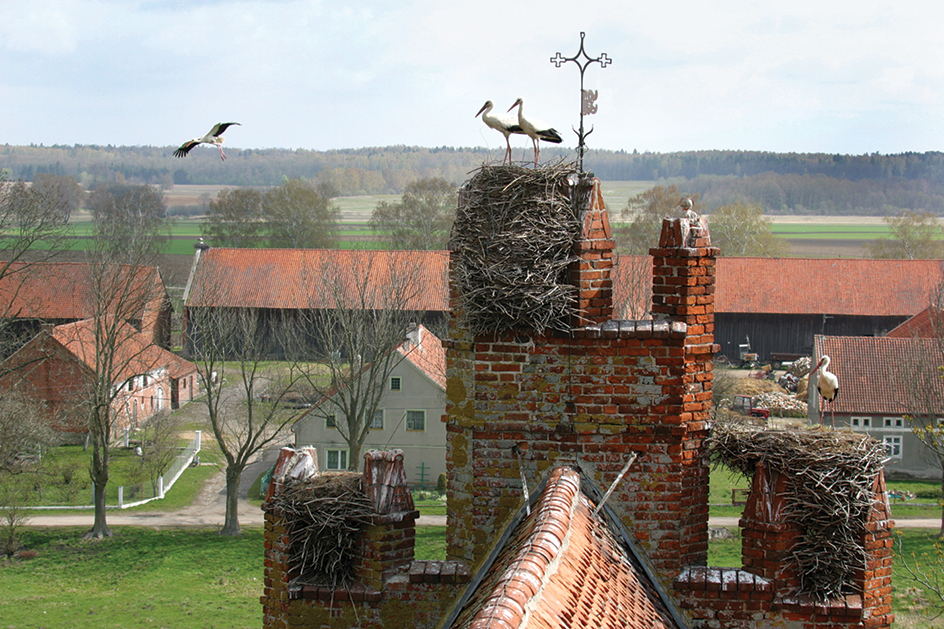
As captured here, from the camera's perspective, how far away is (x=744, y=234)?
73.4 metres

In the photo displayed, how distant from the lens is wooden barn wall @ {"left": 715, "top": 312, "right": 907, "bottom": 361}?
51.8 m

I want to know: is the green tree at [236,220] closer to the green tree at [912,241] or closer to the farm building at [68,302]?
the farm building at [68,302]

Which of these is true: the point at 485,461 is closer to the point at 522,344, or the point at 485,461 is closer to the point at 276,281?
the point at 522,344

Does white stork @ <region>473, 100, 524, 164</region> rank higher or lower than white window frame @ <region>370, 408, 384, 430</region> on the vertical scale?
higher

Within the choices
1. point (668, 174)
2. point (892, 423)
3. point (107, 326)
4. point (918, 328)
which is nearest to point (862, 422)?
point (892, 423)

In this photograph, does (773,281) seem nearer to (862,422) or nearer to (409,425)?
(862,422)

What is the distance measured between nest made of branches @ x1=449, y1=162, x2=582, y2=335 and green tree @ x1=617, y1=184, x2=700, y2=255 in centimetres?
5189

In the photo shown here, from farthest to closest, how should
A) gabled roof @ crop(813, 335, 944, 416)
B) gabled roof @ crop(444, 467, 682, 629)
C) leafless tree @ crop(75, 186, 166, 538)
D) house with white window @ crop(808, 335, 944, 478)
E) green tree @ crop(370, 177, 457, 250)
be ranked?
green tree @ crop(370, 177, 457, 250) → house with white window @ crop(808, 335, 944, 478) → gabled roof @ crop(813, 335, 944, 416) → leafless tree @ crop(75, 186, 166, 538) → gabled roof @ crop(444, 467, 682, 629)

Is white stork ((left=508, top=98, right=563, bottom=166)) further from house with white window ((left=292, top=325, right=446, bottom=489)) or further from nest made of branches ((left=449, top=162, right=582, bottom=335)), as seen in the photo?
house with white window ((left=292, top=325, right=446, bottom=489))

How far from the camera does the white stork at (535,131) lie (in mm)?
6387

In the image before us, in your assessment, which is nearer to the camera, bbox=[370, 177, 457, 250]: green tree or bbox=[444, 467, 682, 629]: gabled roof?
bbox=[444, 467, 682, 629]: gabled roof

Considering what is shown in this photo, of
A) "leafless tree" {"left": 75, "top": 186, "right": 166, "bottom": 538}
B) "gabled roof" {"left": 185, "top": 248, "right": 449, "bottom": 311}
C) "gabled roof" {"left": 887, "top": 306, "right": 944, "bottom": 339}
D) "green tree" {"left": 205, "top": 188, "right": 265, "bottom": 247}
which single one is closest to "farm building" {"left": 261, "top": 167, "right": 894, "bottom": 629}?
"leafless tree" {"left": 75, "top": 186, "right": 166, "bottom": 538}

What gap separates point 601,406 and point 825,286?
52.0 meters

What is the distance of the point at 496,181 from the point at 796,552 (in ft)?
10.1
